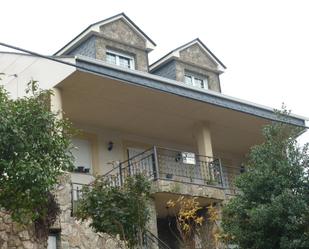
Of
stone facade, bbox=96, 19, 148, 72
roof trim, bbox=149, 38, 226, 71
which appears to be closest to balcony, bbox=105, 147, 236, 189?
stone facade, bbox=96, 19, 148, 72

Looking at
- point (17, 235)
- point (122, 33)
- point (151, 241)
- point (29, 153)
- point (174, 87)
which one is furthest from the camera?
point (122, 33)

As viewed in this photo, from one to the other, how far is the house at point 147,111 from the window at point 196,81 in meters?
0.03

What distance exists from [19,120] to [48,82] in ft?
19.2

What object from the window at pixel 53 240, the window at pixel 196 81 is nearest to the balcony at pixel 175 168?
the window at pixel 53 240

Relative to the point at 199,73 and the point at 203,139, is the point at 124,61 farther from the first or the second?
the point at 203,139

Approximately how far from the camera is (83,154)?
730 inches

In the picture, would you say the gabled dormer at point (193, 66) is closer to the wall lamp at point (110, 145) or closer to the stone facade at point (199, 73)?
the stone facade at point (199, 73)

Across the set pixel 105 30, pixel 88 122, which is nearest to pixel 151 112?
pixel 88 122

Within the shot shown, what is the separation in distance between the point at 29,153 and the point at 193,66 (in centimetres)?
1216

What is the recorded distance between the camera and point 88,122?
61.6ft

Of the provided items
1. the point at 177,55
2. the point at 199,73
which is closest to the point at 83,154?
the point at 177,55

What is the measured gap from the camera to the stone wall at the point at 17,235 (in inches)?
495

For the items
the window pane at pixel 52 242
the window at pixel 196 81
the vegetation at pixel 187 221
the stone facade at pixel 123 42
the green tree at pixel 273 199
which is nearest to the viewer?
the green tree at pixel 273 199

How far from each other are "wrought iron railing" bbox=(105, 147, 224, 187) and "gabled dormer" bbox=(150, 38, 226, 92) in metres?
2.77
